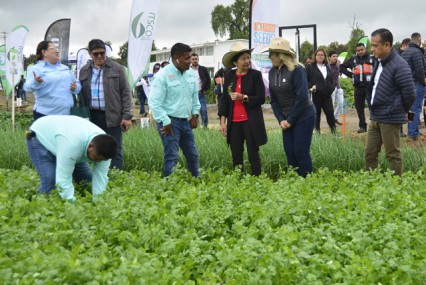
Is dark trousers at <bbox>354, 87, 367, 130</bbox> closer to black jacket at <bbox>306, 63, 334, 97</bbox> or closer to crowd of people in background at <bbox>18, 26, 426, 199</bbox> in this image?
black jacket at <bbox>306, 63, 334, 97</bbox>

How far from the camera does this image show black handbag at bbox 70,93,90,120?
263 inches

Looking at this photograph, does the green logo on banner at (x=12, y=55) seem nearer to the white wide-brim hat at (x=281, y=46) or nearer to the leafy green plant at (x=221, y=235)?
the leafy green plant at (x=221, y=235)

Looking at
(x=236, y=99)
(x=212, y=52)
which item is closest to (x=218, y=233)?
(x=236, y=99)

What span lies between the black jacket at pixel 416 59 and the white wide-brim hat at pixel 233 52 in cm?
358

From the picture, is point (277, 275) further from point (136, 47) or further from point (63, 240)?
point (136, 47)

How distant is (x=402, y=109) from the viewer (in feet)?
19.5

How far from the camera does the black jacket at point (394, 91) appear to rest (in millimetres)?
5824

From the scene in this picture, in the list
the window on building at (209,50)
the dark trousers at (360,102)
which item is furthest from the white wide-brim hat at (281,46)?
the window on building at (209,50)

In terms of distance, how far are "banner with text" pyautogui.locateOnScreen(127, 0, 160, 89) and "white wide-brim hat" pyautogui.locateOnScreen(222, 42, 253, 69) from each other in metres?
3.50

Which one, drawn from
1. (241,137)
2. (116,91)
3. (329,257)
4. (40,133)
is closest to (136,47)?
(116,91)

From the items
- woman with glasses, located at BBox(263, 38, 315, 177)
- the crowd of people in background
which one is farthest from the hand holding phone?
woman with glasses, located at BBox(263, 38, 315, 177)

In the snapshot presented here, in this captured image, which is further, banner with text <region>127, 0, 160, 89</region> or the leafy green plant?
banner with text <region>127, 0, 160, 89</region>

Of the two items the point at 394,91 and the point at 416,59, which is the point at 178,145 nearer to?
the point at 394,91

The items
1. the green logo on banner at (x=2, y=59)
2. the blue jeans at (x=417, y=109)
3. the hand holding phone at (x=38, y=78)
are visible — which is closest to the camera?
the hand holding phone at (x=38, y=78)
